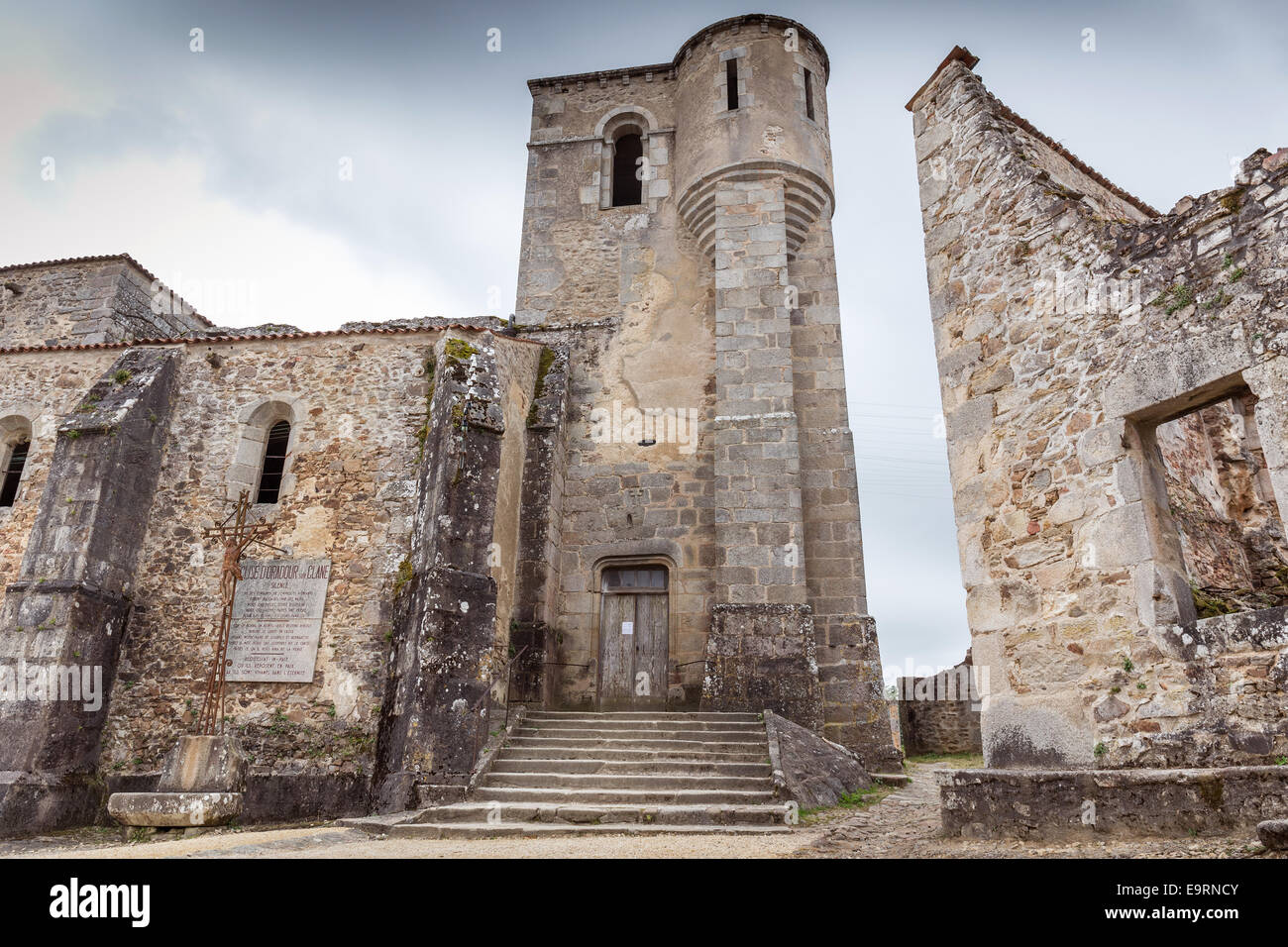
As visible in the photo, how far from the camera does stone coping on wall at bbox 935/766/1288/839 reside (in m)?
3.54

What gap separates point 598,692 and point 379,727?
4.07 m

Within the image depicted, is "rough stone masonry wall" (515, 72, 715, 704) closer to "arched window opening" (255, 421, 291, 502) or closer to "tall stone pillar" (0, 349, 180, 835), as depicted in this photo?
"arched window opening" (255, 421, 291, 502)

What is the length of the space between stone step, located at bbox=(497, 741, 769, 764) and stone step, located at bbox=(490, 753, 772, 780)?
0.22ft

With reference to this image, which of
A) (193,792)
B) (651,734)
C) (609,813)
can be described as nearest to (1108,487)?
(609,813)

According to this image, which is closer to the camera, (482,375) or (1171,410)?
(1171,410)

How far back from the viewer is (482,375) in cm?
1059

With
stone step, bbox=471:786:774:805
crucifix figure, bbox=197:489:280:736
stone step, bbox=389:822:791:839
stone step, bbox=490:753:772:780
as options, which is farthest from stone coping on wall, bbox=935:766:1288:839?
crucifix figure, bbox=197:489:280:736

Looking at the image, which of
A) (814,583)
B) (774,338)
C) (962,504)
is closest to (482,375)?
(774,338)

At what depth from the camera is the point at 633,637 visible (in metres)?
12.5

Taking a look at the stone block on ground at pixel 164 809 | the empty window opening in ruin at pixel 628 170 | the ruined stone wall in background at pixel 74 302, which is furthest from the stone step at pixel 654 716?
the ruined stone wall in background at pixel 74 302

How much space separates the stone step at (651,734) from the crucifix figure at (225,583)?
3426 millimetres

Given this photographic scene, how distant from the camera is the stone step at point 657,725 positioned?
9750 mm

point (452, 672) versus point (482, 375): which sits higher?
point (482, 375)

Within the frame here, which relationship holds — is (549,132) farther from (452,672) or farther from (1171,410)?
(1171,410)
